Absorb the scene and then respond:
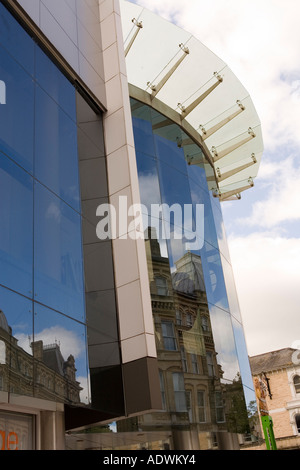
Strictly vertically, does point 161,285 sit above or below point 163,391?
above

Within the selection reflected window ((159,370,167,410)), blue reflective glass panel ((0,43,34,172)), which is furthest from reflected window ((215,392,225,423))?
blue reflective glass panel ((0,43,34,172))

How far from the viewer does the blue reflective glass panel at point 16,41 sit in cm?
954

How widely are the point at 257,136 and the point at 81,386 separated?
17.0m

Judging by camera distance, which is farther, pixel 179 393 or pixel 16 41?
pixel 179 393

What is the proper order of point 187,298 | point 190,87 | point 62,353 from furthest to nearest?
point 190,87, point 187,298, point 62,353

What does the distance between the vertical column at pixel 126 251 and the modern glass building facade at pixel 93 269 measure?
0.03 metres

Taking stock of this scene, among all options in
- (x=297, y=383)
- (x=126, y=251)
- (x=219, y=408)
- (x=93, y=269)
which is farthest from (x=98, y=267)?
(x=297, y=383)

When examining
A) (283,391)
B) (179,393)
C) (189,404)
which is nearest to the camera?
(179,393)

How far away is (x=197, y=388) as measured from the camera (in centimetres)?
1413

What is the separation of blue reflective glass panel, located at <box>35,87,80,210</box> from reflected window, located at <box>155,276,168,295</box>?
4336mm

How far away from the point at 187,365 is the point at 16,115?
336 inches

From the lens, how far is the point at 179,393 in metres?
13.0

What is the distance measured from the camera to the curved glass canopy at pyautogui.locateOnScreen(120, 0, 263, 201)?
18.2 meters

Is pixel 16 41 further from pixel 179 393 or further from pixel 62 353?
pixel 179 393
